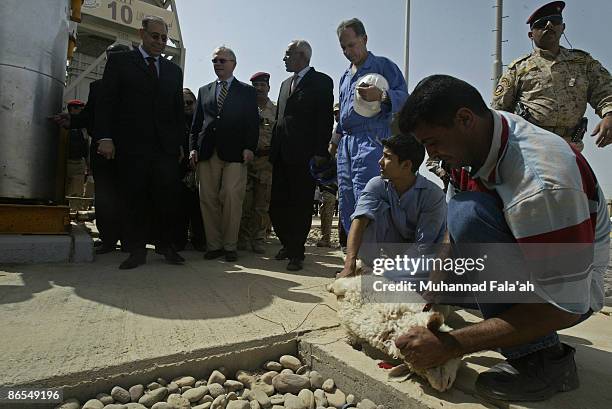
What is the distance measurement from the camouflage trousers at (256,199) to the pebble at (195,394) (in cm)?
295

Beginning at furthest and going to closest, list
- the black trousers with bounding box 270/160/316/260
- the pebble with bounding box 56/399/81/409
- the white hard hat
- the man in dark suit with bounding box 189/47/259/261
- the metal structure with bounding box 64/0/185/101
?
the metal structure with bounding box 64/0/185/101
the man in dark suit with bounding box 189/47/259/261
the black trousers with bounding box 270/160/316/260
the white hard hat
the pebble with bounding box 56/399/81/409

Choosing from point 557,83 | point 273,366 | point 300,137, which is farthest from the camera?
point 300,137

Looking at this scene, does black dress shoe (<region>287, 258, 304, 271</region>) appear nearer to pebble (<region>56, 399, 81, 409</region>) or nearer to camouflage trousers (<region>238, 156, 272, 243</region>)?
camouflage trousers (<region>238, 156, 272, 243</region>)

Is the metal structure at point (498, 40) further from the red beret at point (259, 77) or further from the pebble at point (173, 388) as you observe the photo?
the pebble at point (173, 388)

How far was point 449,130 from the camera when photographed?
1.31m

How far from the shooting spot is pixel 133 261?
2.95m

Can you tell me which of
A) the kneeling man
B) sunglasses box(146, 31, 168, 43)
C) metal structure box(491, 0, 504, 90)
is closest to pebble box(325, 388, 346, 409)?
the kneeling man

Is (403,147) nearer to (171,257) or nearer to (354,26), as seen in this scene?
(354,26)

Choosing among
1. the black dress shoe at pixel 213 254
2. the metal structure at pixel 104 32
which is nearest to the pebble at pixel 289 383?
the black dress shoe at pixel 213 254

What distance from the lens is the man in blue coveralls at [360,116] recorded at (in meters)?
2.89

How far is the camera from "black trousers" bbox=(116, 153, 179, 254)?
3.10 m

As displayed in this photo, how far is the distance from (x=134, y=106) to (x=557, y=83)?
2978mm

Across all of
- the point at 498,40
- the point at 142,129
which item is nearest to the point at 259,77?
the point at 142,129

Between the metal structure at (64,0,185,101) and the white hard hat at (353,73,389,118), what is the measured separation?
12721 millimetres
